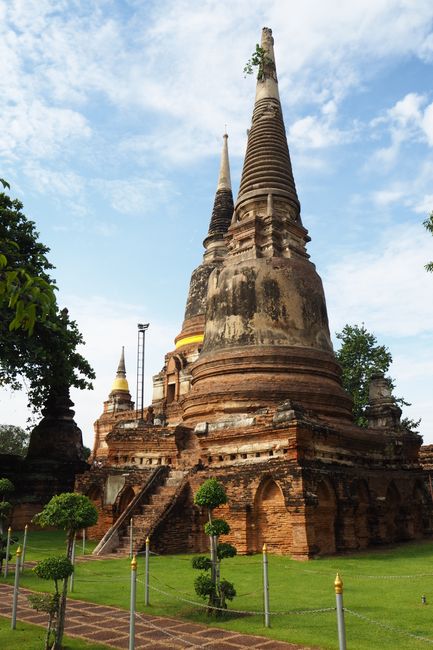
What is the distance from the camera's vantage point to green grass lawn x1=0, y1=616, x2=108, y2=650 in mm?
6750

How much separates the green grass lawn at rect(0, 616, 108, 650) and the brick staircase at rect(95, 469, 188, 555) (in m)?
6.47

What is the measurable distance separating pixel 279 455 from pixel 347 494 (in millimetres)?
2278

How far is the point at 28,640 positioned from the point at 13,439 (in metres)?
53.8

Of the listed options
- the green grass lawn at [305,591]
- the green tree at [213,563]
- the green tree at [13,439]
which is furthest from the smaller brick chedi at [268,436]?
the green tree at [13,439]

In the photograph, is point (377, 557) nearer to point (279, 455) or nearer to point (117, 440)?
point (279, 455)

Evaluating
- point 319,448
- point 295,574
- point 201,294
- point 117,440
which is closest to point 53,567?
point 295,574

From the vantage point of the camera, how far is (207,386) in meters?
19.2

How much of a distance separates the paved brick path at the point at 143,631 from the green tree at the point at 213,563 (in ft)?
1.62

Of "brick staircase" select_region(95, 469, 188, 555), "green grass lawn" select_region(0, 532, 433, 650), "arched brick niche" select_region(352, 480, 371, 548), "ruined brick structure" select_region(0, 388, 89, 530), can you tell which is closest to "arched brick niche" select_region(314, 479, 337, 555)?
"green grass lawn" select_region(0, 532, 433, 650)

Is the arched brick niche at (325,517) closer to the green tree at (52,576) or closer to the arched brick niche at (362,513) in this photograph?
the arched brick niche at (362,513)

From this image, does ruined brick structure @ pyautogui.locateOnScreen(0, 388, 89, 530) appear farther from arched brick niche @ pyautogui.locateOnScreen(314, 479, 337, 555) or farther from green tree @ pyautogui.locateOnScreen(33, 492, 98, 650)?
green tree @ pyautogui.locateOnScreen(33, 492, 98, 650)

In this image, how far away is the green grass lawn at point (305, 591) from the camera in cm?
714

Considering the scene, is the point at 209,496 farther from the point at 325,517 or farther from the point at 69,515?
the point at 325,517

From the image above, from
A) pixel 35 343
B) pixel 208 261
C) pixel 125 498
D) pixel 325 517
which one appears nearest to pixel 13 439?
pixel 208 261
